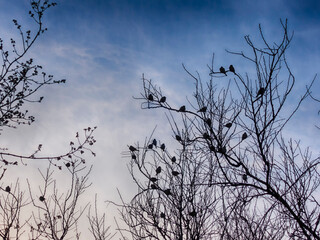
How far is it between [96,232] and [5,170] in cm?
292

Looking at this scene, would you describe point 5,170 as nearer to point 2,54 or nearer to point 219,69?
point 2,54

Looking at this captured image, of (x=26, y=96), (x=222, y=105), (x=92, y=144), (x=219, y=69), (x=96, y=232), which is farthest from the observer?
(x=96, y=232)

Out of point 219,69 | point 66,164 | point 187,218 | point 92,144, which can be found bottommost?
point 187,218

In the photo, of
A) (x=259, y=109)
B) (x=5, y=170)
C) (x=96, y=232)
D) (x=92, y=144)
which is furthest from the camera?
(x=96, y=232)

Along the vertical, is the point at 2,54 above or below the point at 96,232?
above

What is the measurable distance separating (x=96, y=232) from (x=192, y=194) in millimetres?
3152

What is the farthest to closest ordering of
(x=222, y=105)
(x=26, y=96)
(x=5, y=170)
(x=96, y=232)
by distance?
(x=96, y=232) < (x=26, y=96) < (x=5, y=170) < (x=222, y=105)

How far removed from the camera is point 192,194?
500 cm

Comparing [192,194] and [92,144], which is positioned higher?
[92,144]

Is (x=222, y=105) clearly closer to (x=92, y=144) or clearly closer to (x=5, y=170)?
(x=92, y=144)

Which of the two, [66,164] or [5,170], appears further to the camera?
[66,164]

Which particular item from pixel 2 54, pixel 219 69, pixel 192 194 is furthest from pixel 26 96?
pixel 219 69

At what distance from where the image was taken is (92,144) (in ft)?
20.1

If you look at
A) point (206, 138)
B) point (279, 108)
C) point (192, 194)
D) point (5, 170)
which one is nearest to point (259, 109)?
point (279, 108)
